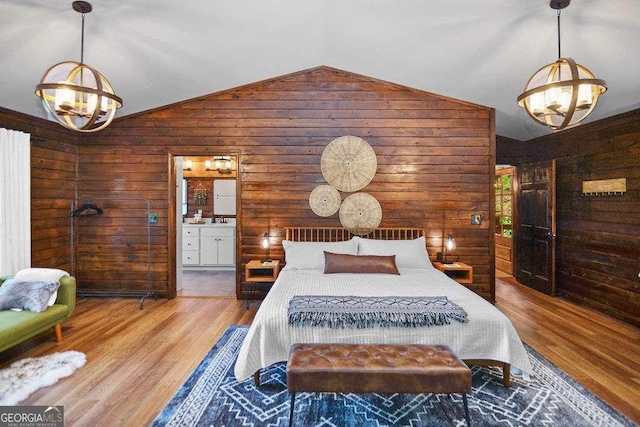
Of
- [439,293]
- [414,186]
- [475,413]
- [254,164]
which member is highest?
[254,164]

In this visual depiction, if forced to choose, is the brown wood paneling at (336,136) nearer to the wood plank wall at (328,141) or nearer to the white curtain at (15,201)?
the wood plank wall at (328,141)

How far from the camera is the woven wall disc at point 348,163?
4883 millimetres

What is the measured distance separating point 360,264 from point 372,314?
53.1 inches

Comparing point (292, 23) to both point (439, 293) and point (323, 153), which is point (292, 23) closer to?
point (323, 153)

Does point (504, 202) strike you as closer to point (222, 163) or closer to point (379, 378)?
point (222, 163)

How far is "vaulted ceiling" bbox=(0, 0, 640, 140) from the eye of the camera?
2914mm

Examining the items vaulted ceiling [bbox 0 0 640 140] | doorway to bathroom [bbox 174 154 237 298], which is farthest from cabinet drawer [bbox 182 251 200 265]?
vaulted ceiling [bbox 0 0 640 140]

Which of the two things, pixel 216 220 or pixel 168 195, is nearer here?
pixel 168 195

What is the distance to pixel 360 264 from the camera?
13.1 ft

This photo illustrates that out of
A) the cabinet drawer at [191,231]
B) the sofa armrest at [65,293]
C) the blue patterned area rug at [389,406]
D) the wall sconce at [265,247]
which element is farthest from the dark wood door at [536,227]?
the sofa armrest at [65,293]

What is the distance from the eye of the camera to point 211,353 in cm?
323

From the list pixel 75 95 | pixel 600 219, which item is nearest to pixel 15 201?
pixel 75 95

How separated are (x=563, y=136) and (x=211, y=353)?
5.53 meters

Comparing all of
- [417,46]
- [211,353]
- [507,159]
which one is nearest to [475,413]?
[211,353]
